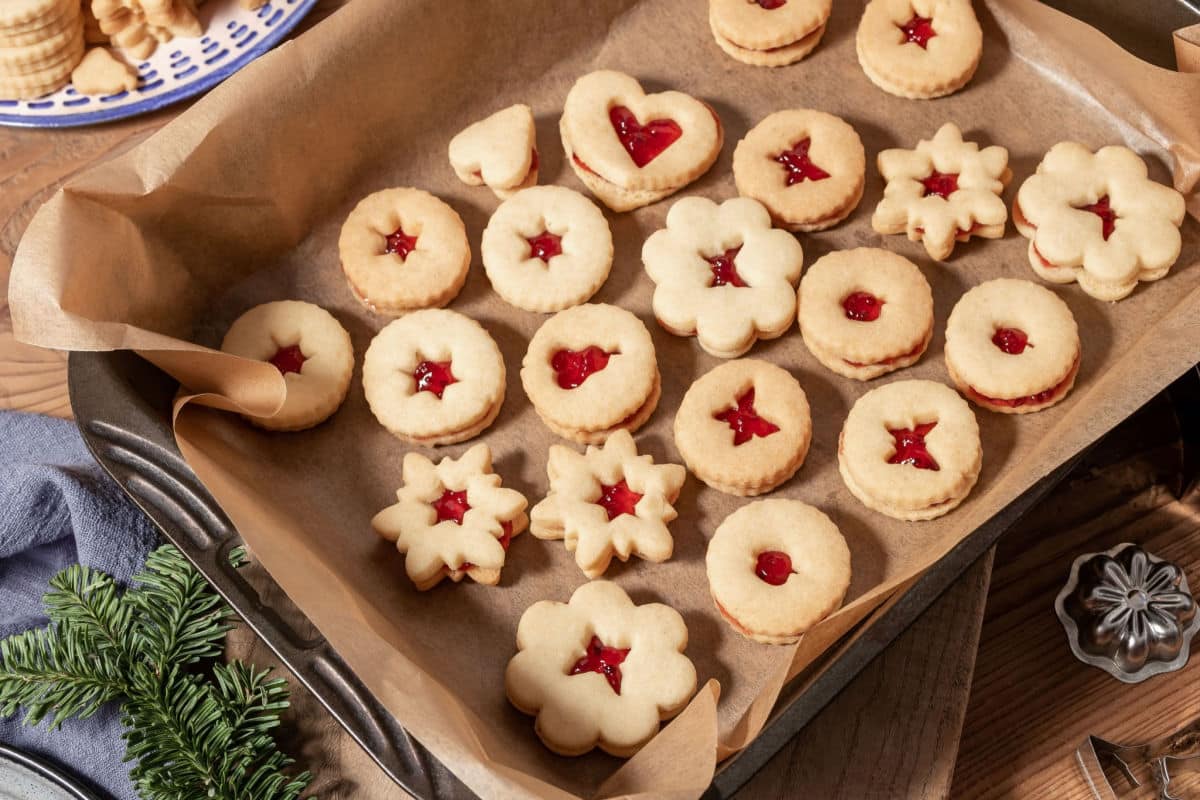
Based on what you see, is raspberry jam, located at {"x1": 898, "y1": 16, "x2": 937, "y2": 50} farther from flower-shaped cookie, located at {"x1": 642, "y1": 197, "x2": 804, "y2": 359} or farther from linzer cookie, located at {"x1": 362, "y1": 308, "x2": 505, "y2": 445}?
linzer cookie, located at {"x1": 362, "y1": 308, "x2": 505, "y2": 445}

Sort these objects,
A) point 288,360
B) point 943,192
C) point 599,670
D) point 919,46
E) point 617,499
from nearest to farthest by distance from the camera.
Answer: point 599,670 → point 617,499 → point 288,360 → point 943,192 → point 919,46

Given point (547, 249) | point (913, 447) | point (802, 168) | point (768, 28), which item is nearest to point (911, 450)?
point (913, 447)

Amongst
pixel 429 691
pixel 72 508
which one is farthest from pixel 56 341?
pixel 429 691

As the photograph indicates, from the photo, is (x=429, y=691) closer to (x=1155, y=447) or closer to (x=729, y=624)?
(x=729, y=624)

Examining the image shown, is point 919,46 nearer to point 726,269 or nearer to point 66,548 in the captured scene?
point 726,269

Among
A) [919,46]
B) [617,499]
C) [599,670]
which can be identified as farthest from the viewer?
[919,46]
